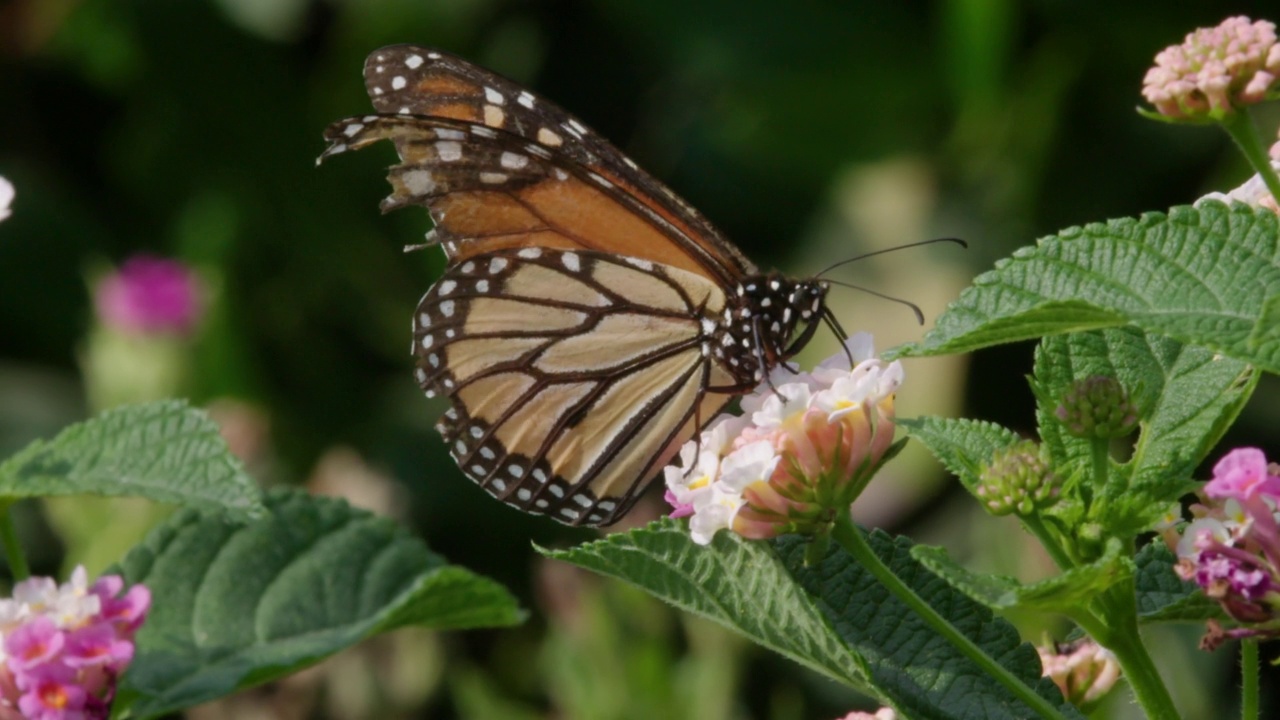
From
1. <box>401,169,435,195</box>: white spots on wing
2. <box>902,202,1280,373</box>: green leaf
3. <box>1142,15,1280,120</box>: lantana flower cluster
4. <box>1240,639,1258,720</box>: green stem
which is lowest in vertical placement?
<box>1240,639,1258,720</box>: green stem

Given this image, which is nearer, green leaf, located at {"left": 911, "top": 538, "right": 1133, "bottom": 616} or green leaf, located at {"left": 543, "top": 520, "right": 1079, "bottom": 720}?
green leaf, located at {"left": 911, "top": 538, "right": 1133, "bottom": 616}

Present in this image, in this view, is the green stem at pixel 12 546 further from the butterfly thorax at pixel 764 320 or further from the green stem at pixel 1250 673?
the green stem at pixel 1250 673

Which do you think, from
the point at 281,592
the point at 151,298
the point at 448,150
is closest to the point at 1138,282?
the point at 281,592

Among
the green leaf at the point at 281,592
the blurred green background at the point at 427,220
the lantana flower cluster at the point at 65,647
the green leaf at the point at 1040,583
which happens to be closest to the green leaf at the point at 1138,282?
the green leaf at the point at 1040,583

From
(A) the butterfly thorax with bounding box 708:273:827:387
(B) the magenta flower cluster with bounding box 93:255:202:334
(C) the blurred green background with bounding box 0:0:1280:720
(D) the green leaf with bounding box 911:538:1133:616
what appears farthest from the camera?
(B) the magenta flower cluster with bounding box 93:255:202:334

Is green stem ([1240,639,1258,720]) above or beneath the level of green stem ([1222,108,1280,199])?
beneath

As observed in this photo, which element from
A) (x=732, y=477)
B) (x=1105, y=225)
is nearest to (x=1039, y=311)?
(x=1105, y=225)

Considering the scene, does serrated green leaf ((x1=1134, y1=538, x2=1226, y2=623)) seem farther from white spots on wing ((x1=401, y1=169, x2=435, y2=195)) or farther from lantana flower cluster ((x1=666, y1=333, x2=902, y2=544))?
white spots on wing ((x1=401, y1=169, x2=435, y2=195))

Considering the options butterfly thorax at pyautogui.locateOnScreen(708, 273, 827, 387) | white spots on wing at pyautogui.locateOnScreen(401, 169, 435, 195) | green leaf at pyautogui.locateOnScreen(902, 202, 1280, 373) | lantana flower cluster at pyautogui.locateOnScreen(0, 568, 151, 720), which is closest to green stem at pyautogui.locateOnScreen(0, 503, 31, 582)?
lantana flower cluster at pyautogui.locateOnScreen(0, 568, 151, 720)
